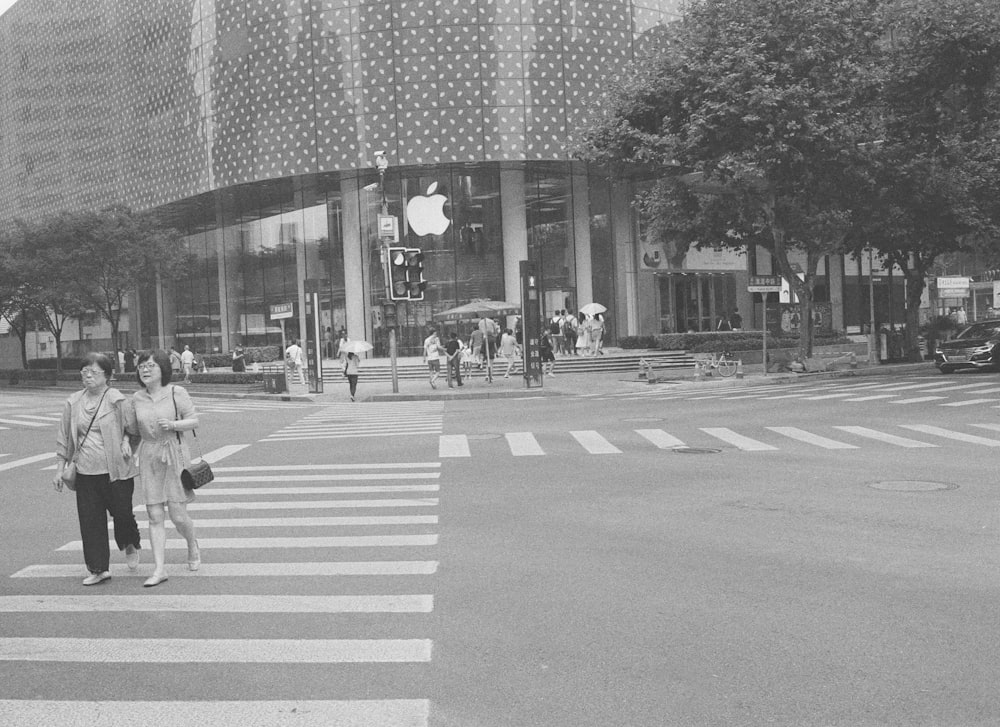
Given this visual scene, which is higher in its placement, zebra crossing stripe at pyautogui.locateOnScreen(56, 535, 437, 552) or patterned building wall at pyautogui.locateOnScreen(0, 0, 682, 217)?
patterned building wall at pyautogui.locateOnScreen(0, 0, 682, 217)

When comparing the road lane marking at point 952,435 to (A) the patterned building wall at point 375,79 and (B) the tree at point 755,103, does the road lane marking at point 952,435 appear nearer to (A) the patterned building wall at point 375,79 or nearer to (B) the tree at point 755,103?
(B) the tree at point 755,103

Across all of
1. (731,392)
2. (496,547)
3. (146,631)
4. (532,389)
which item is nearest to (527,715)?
(146,631)

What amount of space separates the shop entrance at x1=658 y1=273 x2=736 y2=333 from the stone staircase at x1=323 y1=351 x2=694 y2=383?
974cm

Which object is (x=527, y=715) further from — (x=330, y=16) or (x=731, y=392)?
(x=330, y=16)

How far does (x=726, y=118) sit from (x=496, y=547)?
2361 centimetres

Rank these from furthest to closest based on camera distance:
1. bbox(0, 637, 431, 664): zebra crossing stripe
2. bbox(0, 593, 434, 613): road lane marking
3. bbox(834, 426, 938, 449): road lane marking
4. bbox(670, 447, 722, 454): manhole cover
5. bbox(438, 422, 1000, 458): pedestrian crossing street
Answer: bbox(438, 422, 1000, 458): pedestrian crossing street < bbox(834, 426, 938, 449): road lane marking < bbox(670, 447, 722, 454): manhole cover < bbox(0, 593, 434, 613): road lane marking < bbox(0, 637, 431, 664): zebra crossing stripe

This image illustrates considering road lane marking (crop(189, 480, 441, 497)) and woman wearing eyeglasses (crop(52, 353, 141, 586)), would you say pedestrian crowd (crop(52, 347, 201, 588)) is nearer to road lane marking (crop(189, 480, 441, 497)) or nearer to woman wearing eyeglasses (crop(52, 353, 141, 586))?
woman wearing eyeglasses (crop(52, 353, 141, 586))

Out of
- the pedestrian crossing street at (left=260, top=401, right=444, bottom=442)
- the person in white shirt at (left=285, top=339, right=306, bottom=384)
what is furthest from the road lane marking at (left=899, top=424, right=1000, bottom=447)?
the person in white shirt at (left=285, top=339, right=306, bottom=384)

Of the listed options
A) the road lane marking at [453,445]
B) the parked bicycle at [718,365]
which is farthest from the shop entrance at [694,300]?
the road lane marking at [453,445]

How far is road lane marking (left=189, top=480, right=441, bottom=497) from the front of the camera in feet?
37.5

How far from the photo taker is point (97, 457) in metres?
7.40

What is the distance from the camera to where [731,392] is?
26875 millimetres

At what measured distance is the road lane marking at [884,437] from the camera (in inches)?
566

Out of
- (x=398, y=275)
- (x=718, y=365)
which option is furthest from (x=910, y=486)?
(x=718, y=365)
